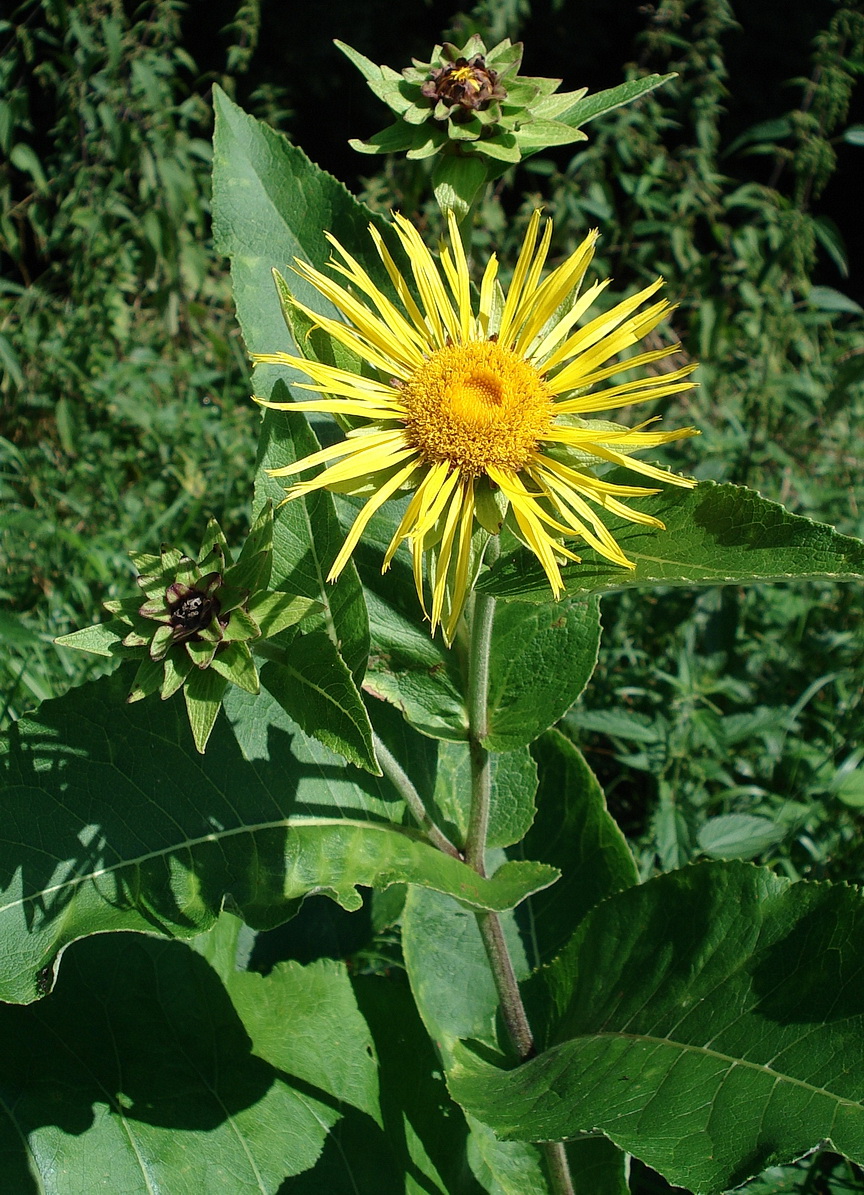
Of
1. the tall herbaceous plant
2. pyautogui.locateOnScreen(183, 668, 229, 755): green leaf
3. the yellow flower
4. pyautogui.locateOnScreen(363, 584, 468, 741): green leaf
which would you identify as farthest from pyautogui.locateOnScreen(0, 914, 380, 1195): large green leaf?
the yellow flower

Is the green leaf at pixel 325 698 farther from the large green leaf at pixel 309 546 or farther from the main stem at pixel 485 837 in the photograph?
the main stem at pixel 485 837

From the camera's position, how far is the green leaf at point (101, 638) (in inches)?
47.1

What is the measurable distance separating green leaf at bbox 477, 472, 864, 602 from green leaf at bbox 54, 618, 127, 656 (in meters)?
0.44

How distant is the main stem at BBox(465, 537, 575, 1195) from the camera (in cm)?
141

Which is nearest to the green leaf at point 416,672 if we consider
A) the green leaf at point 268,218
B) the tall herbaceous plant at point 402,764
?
the tall herbaceous plant at point 402,764

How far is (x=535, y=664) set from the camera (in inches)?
64.6

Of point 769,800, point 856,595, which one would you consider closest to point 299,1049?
point 769,800

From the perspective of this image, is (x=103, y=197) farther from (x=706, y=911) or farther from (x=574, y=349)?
(x=706, y=911)

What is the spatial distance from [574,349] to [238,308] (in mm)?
481

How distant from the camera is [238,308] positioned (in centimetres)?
151

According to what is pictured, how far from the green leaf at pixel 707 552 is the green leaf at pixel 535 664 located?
280 mm

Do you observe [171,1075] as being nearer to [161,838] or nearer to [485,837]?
[161,838]

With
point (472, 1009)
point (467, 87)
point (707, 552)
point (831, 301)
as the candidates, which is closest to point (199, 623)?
point (707, 552)

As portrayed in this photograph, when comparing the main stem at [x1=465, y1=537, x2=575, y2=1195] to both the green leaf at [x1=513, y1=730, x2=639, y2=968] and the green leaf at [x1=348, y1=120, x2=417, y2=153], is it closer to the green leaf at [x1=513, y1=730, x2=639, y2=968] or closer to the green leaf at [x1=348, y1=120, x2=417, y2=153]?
the green leaf at [x1=513, y1=730, x2=639, y2=968]
